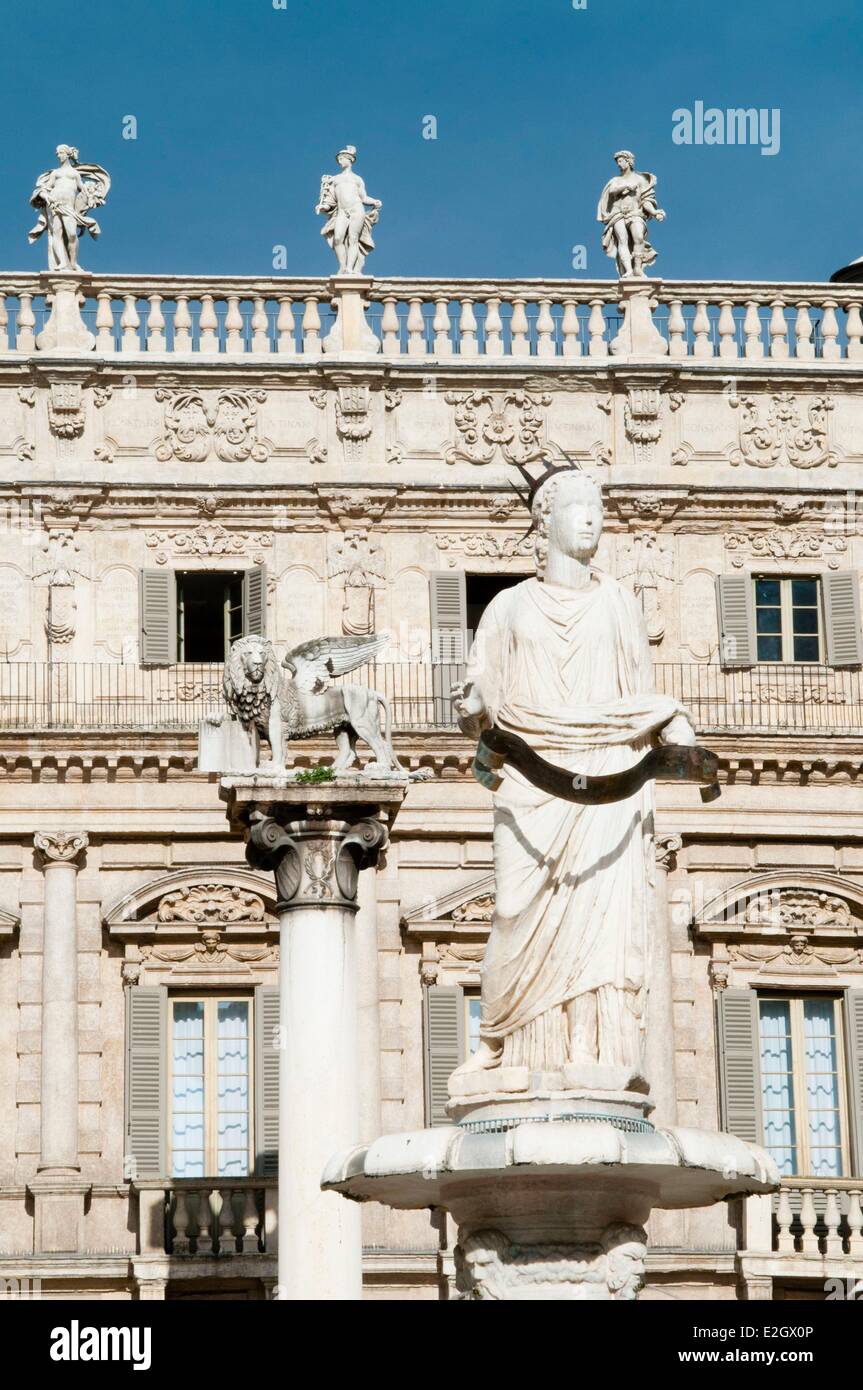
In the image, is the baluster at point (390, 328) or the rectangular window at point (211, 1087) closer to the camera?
the rectangular window at point (211, 1087)

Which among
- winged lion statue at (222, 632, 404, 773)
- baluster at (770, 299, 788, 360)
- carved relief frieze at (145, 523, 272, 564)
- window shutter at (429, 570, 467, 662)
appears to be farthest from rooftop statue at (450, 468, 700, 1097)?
baluster at (770, 299, 788, 360)

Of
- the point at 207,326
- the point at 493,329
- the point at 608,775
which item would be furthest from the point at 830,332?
the point at 608,775

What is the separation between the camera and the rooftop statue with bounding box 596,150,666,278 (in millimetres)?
A: 38312

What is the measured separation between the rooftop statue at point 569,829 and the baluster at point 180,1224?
21259mm

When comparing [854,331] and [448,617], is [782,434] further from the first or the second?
[448,617]

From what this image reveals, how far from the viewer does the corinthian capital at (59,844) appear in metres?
35.6

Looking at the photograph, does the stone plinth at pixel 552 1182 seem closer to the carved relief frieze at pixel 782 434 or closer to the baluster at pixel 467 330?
the baluster at pixel 467 330

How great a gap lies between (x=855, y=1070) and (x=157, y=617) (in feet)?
34.7

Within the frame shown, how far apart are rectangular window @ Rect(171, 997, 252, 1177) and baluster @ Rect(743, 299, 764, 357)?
11.0m

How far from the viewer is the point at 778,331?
38.3 m

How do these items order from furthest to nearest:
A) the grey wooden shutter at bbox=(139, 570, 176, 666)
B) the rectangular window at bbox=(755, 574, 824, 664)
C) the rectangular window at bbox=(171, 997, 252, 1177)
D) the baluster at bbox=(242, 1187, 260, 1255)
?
the rectangular window at bbox=(755, 574, 824, 664), the grey wooden shutter at bbox=(139, 570, 176, 666), the rectangular window at bbox=(171, 997, 252, 1177), the baluster at bbox=(242, 1187, 260, 1255)

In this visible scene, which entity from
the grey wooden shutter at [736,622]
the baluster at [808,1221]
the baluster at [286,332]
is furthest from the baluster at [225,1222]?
the baluster at [286,332]

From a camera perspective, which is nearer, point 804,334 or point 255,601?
point 255,601

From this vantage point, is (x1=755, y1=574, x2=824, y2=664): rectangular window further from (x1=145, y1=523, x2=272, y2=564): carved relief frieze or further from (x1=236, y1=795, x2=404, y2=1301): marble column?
(x1=236, y1=795, x2=404, y2=1301): marble column
